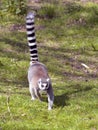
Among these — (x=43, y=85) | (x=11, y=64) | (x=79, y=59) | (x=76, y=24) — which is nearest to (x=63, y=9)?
(x=76, y=24)

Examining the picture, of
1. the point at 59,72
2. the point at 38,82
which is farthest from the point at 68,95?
the point at 59,72

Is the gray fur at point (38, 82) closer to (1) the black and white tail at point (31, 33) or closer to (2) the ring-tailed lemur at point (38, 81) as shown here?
(2) the ring-tailed lemur at point (38, 81)

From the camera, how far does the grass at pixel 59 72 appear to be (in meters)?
8.36

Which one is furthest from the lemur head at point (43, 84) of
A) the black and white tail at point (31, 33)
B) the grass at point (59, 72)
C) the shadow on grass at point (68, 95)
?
the black and white tail at point (31, 33)

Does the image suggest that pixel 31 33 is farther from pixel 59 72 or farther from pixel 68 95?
pixel 59 72

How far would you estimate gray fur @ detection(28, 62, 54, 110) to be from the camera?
882cm

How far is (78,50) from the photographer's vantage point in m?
14.8

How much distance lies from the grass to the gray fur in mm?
194

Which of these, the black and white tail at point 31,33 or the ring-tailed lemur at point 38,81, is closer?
the ring-tailed lemur at point 38,81

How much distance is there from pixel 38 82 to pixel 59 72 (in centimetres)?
368

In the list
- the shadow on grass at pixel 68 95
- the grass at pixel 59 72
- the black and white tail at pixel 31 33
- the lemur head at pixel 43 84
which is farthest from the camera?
the black and white tail at pixel 31 33

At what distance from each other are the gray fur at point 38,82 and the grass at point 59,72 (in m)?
0.19

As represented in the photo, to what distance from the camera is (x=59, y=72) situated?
12562 millimetres

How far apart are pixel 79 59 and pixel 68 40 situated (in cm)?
168
